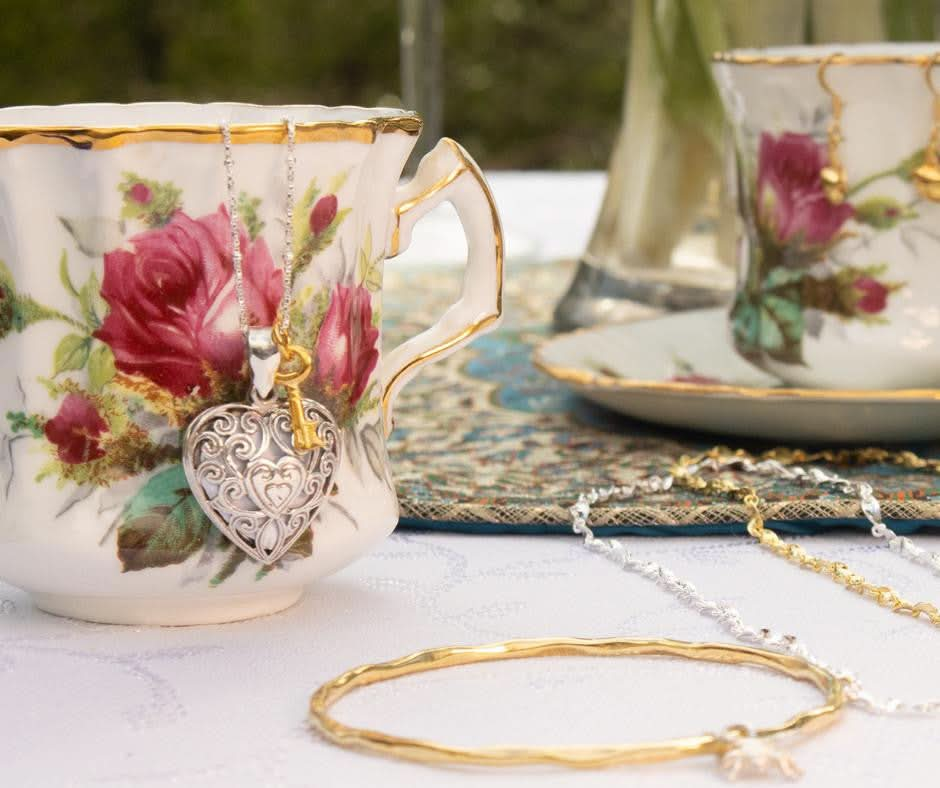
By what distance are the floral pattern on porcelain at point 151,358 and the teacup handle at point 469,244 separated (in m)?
0.05

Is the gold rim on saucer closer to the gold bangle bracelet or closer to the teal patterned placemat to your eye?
the teal patterned placemat

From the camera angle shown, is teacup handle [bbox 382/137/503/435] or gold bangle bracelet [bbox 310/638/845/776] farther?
teacup handle [bbox 382/137/503/435]

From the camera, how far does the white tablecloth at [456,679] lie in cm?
32

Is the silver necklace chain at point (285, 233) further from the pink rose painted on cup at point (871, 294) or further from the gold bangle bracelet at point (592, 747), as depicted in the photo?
the pink rose painted on cup at point (871, 294)

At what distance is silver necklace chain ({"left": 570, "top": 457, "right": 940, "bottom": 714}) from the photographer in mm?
355

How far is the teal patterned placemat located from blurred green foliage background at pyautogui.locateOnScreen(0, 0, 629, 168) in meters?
3.05

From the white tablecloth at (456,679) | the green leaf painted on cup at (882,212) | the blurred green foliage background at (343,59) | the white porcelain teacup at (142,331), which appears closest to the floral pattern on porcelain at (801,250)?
the green leaf painted on cup at (882,212)

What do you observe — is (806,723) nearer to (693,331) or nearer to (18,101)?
(693,331)

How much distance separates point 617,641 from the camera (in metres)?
0.39

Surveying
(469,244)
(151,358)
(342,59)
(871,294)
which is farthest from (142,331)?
(342,59)

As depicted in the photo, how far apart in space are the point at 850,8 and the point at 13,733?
1.94 ft

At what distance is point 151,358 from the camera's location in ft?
1.30

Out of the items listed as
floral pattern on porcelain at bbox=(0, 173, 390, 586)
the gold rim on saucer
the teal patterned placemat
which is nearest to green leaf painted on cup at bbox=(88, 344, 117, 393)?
floral pattern on porcelain at bbox=(0, 173, 390, 586)

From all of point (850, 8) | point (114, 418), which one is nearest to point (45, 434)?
point (114, 418)
